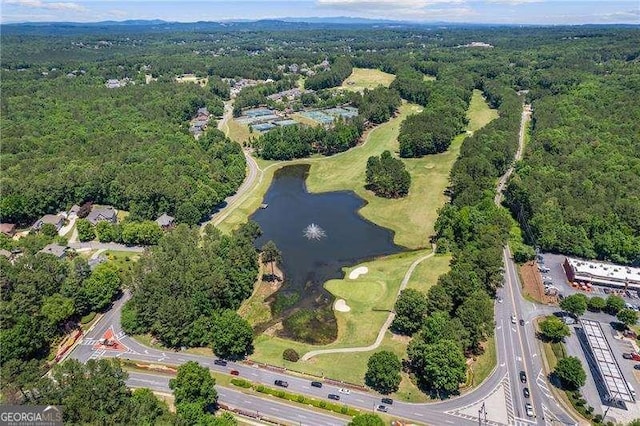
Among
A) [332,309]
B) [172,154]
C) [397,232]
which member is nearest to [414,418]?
[332,309]

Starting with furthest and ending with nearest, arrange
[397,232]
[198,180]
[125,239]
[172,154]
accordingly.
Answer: [172,154] < [198,180] < [397,232] < [125,239]

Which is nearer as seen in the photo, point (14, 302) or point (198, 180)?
point (14, 302)

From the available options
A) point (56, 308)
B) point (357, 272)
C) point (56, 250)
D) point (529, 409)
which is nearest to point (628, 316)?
point (529, 409)

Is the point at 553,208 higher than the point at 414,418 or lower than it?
higher

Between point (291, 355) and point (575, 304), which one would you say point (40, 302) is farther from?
point (575, 304)

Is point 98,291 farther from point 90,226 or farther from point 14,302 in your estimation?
point 90,226

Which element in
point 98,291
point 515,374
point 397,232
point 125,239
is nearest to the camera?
point 515,374
